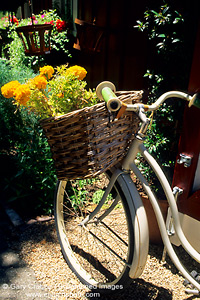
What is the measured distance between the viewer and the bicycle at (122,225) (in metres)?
1.67

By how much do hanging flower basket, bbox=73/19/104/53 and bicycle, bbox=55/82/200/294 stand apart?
6.60ft

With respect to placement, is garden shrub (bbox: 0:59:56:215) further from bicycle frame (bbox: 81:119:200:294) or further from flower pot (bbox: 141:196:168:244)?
bicycle frame (bbox: 81:119:200:294)

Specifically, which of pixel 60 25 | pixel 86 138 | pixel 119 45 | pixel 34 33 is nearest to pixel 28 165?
pixel 86 138

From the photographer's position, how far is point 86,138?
5.08 ft

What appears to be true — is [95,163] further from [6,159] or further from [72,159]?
[6,159]

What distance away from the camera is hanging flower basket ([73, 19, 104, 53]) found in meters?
3.86

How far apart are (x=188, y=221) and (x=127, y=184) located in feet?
2.71

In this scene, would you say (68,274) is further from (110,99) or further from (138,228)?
(110,99)

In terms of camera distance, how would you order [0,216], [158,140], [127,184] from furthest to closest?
[0,216], [158,140], [127,184]

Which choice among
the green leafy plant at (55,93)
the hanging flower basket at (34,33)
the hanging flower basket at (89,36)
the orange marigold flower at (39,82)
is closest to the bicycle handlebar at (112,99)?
the green leafy plant at (55,93)

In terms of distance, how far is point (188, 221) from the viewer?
2295 millimetres

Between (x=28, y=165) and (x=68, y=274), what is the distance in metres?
1.14

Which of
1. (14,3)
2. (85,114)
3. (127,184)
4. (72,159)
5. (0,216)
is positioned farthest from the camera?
(14,3)

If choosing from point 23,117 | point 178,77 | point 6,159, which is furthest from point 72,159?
point 6,159
